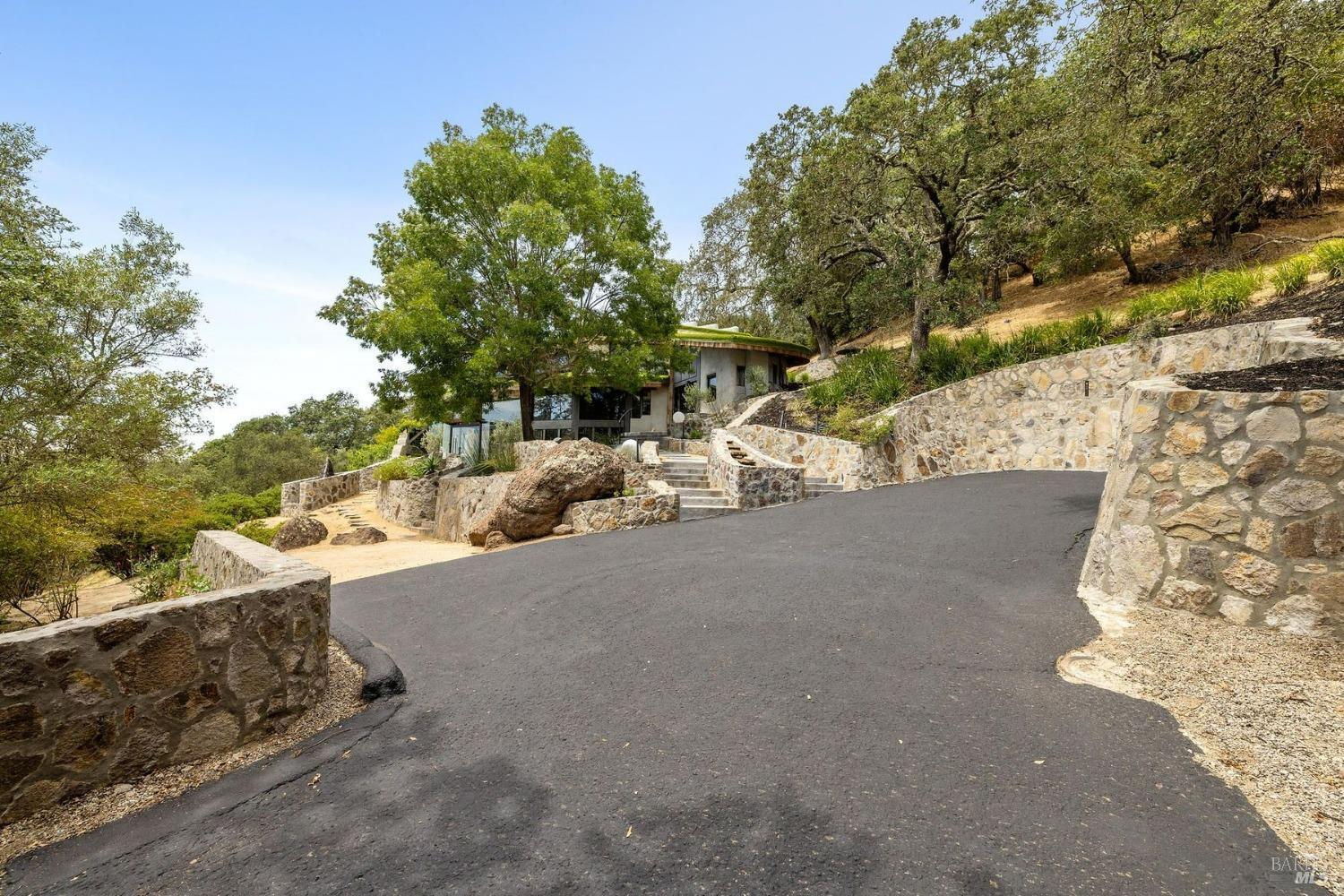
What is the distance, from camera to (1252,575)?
3.83 m

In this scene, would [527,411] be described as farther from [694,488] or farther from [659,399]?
[659,399]

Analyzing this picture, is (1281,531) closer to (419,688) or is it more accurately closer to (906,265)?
(419,688)

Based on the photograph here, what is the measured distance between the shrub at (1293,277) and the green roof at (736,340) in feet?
49.6

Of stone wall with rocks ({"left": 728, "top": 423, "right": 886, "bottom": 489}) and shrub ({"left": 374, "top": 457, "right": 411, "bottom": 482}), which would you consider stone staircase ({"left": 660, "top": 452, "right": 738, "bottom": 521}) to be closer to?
stone wall with rocks ({"left": 728, "top": 423, "right": 886, "bottom": 489})

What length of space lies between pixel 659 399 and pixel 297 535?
14.0 metres

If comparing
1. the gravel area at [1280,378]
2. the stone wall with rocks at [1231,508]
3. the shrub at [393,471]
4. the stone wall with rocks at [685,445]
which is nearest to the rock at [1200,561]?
the stone wall with rocks at [1231,508]

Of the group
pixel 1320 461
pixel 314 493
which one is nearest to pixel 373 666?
pixel 1320 461

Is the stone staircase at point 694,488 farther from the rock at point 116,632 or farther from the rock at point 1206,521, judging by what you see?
the rock at point 116,632

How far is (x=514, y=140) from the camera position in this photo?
1554cm

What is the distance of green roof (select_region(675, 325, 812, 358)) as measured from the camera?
72.3ft

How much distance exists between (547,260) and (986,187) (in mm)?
12934

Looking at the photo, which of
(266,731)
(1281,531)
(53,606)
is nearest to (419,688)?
(266,731)

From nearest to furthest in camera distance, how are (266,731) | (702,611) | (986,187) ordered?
(266,731) < (702,611) < (986,187)

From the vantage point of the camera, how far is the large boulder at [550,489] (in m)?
10.5
